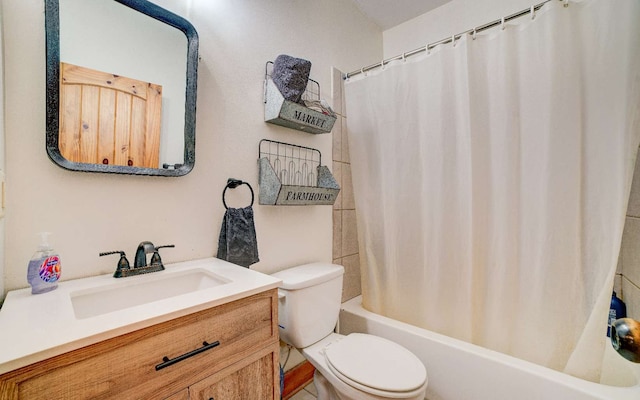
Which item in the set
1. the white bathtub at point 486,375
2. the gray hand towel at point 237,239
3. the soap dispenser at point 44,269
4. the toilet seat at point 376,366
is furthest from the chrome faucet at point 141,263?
the white bathtub at point 486,375

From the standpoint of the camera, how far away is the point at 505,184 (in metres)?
1.26

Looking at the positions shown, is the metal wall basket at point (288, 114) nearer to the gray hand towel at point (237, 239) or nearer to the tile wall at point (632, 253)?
the gray hand towel at point (237, 239)

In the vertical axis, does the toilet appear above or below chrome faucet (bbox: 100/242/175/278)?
below

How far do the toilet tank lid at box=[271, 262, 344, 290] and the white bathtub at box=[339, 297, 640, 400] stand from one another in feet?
1.55

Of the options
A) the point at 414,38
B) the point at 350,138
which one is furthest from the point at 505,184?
the point at 414,38

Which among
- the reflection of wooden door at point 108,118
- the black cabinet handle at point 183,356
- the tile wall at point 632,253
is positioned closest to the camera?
the black cabinet handle at point 183,356

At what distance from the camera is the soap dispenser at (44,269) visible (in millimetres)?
744

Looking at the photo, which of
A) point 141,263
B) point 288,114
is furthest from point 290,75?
point 141,263

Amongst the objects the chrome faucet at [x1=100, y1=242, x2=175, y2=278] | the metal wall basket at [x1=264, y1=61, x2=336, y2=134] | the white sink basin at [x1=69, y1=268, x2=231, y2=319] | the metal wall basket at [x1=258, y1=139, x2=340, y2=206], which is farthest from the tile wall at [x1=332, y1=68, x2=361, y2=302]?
the chrome faucet at [x1=100, y1=242, x2=175, y2=278]

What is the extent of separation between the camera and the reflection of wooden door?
857 millimetres

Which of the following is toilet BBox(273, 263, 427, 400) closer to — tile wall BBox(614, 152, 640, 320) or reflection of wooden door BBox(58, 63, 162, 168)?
reflection of wooden door BBox(58, 63, 162, 168)

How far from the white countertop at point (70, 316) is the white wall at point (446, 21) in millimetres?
2135

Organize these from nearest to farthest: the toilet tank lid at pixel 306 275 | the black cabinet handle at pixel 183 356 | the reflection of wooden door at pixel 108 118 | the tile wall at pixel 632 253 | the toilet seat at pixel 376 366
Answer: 1. the black cabinet handle at pixel 183 356
2. the reflection of wooden door at pixel 108 118
3. the toilet seat at pixel 376 366
4. the tile wall at pixel 632 253
5. the toilet tank lid at pixel 306 275

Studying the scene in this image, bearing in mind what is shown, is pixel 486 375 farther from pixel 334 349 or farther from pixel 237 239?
pixel 237 239
